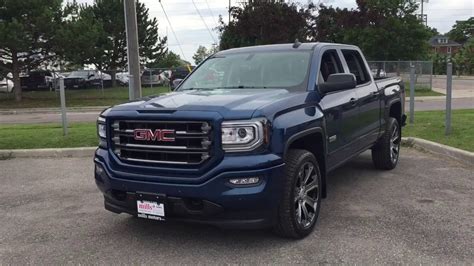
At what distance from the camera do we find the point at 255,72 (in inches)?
227

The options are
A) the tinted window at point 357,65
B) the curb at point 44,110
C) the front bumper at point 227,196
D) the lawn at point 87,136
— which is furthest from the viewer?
the curb at point 44,110

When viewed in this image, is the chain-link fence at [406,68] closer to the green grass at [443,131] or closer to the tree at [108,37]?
the tree at [108,37]

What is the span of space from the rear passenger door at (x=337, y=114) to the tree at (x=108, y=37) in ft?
80.4

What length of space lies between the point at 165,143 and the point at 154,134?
0.13 meters

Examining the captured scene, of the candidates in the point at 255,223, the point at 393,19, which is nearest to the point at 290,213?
the point at 255,223

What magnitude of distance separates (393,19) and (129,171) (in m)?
34.0

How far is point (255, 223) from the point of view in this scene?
14.1 feet

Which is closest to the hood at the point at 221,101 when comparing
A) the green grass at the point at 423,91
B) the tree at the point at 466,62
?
the green grass at the point at 423,91

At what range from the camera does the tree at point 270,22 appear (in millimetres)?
29703

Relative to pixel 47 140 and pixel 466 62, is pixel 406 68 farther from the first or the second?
pixel 466 62

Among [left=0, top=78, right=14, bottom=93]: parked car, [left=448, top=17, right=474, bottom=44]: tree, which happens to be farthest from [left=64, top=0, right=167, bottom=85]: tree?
[left=448, top=17, right=474, bottom=44]: tree

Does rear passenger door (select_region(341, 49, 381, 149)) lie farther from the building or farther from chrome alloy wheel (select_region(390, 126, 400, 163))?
the building

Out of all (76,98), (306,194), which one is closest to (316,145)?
(306,194)

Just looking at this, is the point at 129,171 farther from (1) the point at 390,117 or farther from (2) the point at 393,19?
(2) the point at 393,19
